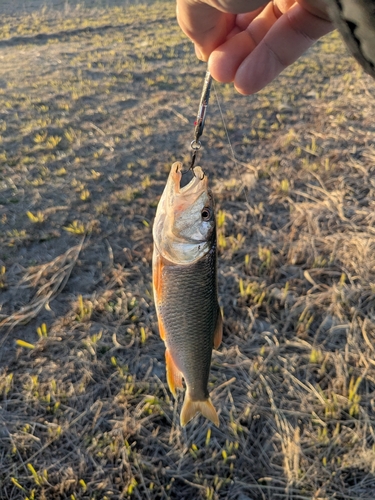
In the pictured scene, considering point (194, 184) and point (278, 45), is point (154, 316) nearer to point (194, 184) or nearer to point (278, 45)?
point (194, 184)

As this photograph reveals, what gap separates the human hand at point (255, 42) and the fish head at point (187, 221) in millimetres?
776

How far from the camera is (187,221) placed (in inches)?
69.0

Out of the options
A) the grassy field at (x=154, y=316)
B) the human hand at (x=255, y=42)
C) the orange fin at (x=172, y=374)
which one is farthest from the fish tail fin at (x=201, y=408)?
the human hand at (x=255, y=42)

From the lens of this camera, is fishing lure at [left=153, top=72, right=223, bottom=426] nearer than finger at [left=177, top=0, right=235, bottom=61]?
Yes

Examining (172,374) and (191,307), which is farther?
(172,374)

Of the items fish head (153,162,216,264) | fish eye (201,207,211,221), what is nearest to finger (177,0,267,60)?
fish head (153,162,216,264)

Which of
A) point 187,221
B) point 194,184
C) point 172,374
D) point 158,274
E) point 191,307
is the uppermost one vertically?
point 194,184

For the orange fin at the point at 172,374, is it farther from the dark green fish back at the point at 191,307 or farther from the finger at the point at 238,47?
the finger at the point at 238,47

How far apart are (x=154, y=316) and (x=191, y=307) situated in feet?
5.88

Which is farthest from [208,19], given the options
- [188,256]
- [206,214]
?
[188,256]

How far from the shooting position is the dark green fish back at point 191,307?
1.74 meters

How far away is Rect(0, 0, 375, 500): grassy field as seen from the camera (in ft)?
8.39

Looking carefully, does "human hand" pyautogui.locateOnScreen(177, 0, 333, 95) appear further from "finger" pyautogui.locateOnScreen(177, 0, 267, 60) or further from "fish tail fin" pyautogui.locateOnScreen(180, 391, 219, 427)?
"fish tail fin" pyautogui.locateOnScreen(180, 391, 219, 427)

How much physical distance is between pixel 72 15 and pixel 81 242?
16.1m
